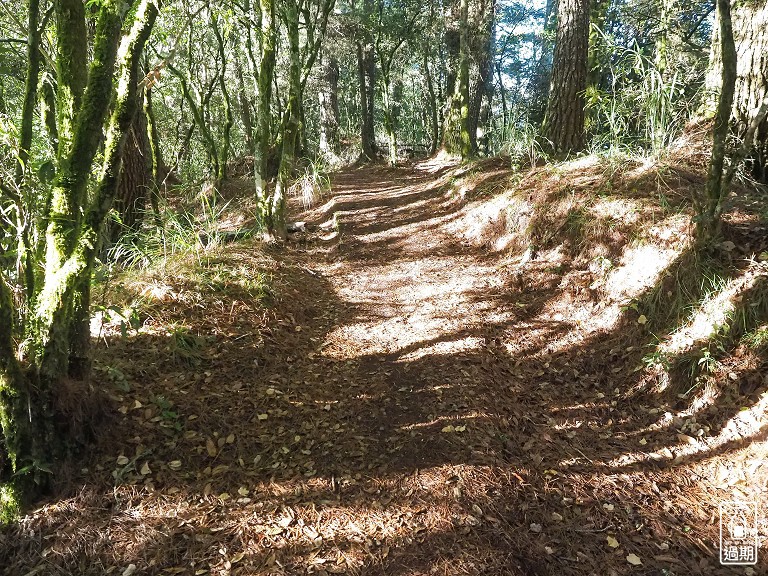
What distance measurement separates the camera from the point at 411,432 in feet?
9.84

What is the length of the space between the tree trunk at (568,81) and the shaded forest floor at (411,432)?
222 centimetres

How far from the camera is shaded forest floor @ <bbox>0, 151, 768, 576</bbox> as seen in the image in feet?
7.45

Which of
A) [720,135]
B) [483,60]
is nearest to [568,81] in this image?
[720,135]

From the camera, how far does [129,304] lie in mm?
3592

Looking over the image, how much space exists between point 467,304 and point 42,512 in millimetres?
3570

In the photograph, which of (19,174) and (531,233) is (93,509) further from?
(531,233)

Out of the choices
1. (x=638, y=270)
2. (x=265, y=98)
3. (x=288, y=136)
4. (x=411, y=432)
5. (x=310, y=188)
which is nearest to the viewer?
(x=411, y=432)

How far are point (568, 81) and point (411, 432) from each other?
19.4ft

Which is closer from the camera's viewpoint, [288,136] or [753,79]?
[753,79]

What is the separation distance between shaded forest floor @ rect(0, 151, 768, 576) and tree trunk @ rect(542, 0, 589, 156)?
7.28 ft

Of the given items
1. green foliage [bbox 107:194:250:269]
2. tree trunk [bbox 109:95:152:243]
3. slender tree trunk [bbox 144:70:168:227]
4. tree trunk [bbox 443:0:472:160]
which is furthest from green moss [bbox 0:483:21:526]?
tree trunk [bbox 443:0:472:160]

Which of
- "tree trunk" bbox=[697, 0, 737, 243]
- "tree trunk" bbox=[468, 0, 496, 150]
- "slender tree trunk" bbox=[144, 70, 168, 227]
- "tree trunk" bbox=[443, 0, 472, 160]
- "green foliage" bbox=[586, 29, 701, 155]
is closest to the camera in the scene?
"tree trunk" bbox=[697, 0, 737, 243]

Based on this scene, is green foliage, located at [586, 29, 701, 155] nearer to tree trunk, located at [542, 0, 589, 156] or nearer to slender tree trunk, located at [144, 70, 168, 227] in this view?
tree trunk, located at [542, 0, 589, 156]

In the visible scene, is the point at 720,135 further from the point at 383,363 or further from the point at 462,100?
the point at 462,100
